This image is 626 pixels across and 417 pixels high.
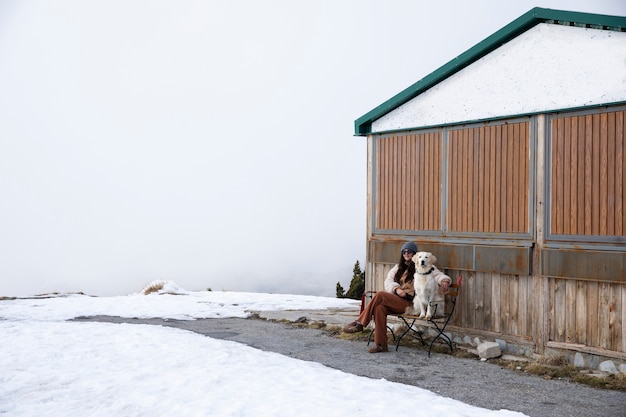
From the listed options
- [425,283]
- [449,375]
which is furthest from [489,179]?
[449,375]

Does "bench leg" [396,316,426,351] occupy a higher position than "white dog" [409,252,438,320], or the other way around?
"white dog" [409,252,438,320]

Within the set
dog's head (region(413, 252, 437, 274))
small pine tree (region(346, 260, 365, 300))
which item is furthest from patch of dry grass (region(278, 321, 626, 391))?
small pine tree (region(346, 260, 365, 300))

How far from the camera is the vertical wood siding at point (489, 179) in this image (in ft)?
27.0

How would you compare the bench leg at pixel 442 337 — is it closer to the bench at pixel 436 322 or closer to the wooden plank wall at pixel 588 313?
the bench at pixel 436 322

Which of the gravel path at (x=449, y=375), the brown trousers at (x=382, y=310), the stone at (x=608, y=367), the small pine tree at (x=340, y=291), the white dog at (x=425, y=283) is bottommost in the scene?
the small pine tree at (x=340, y=291)

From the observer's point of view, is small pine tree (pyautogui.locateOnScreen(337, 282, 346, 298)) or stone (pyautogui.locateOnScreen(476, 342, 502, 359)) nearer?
stone (pyautogui.locateOnScreen(476, 342, 502, 359))

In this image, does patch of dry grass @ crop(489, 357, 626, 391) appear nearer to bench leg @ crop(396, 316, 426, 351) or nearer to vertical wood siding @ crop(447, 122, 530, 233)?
bench leg @ crop(396, 316, 426, 351)

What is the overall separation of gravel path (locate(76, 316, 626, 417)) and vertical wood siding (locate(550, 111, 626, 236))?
76.4 inches

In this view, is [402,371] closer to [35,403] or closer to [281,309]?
[35,403]

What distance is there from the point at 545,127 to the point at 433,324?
10.6 feet

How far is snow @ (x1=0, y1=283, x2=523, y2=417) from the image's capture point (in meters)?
5.86

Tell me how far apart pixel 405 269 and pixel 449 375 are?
2.10m

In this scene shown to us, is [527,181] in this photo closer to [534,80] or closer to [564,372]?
[534,80]

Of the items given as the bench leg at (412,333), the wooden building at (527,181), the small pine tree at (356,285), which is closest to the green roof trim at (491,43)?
the wooden building at (527,181)
